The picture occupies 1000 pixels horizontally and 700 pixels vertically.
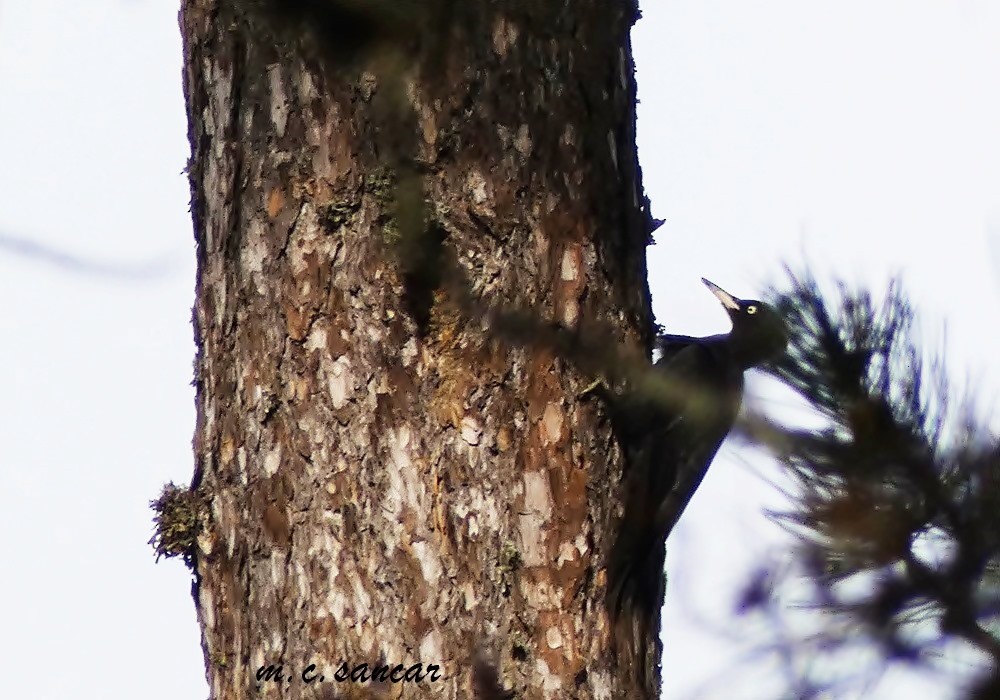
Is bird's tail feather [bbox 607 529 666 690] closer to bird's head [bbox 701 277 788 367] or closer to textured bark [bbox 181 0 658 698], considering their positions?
textured bark [bbox 181 0 658 698]

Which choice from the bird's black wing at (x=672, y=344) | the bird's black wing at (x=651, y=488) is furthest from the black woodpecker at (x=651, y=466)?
the bird's black wing at (x=672, y=344)

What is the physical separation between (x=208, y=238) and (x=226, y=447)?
0.49 m

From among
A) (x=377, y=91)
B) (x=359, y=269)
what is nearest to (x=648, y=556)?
(x=359, y=269)

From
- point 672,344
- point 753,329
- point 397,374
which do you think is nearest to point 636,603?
point 397,374

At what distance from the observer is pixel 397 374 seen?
8.52 ft

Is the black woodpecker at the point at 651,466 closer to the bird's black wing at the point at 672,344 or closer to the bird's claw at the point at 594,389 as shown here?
the bird's claw at the point at 594,389

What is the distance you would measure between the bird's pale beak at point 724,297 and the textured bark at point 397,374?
6.85 ft

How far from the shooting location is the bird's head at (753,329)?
8.63 feet

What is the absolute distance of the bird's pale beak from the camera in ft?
16.0

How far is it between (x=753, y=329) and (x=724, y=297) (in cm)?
143

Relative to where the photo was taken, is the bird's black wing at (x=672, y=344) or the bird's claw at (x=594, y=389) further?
the bird's black wing at (x=672, y=344)

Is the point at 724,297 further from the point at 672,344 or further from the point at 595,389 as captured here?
the point at 595,389

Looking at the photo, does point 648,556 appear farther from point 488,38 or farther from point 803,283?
point 488,38

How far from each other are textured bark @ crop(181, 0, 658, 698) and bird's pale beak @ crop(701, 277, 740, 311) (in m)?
2.09
